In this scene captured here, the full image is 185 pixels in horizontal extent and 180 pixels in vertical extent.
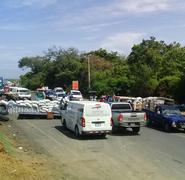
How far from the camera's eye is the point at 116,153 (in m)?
20.9

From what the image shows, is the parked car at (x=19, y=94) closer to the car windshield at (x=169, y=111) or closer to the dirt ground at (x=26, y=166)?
the car windshield at (x=169, y=111)

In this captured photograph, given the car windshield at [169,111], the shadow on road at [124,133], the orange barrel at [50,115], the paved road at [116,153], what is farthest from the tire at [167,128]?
the orange barrel at [50,115]

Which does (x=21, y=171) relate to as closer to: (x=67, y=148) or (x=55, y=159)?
(x=55, y=159)

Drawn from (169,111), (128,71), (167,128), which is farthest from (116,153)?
(128,71)

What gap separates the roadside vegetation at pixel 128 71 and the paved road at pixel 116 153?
25643mm

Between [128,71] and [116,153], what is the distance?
51724mm

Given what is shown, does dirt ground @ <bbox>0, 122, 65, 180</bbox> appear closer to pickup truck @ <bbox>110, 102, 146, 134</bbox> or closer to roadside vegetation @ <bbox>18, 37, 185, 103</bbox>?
Result: pickup truck @ <bbox>110, 102, 146, 134</bbox>

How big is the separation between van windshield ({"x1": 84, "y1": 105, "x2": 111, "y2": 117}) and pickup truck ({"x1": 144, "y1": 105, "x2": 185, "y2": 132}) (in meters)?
5.65

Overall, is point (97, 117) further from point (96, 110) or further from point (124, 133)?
point (124, 133)

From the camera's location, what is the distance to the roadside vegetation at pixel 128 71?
59.5 metres

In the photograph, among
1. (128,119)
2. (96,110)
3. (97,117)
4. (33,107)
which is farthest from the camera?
(33,107)

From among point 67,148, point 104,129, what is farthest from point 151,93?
point 67,148

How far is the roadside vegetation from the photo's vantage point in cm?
5950

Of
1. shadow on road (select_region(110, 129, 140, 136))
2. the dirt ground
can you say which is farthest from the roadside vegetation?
the dirt ground
